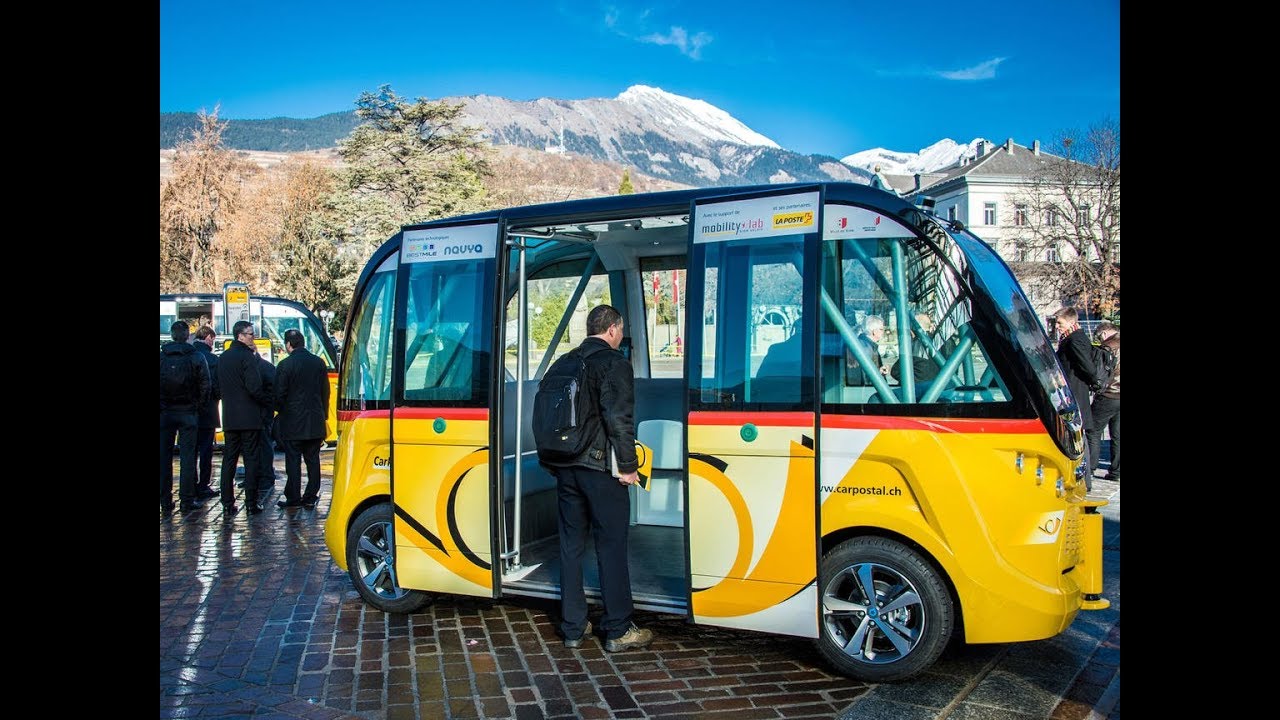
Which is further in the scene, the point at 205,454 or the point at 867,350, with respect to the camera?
the point at 205,454

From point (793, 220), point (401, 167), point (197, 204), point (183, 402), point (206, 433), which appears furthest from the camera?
point (401, 167)

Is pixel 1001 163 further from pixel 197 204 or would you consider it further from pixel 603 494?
pixel 603 494

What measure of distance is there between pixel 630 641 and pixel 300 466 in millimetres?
6764

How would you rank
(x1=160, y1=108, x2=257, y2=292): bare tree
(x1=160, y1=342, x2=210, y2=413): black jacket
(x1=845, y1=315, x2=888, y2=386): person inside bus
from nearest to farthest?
Answer: (x1=845, y1=315, x2=888, y2=386): person inside bus → (x1=160, y1=342, x2=210, y2=413): black jacket → (x1=160, y1=108, x2=257, y2=292): bare tree

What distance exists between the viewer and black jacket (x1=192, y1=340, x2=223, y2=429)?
444 inches

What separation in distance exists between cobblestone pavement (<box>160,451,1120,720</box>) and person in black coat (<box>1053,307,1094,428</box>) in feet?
12.8

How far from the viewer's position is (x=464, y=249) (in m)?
6.28

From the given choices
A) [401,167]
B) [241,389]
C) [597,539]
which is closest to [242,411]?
[241,389]

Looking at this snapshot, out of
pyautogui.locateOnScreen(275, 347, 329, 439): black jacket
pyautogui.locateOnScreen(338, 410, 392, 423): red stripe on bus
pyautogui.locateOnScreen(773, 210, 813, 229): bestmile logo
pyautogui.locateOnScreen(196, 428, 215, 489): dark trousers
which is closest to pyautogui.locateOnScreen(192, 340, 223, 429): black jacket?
pyautogui.locateOnScreen(196, 428, 215, 489): dark trousers

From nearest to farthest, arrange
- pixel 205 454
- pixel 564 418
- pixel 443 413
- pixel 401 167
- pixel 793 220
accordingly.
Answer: pixel 793 220, pixel 564 418, pixel 443 413, pixel 205 454, pixel 401 167

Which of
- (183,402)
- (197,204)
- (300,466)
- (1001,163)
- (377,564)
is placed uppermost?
(1001,163)

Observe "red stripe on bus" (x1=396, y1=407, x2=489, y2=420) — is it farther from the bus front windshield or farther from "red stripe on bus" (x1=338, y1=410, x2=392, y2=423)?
the bus front windshield
